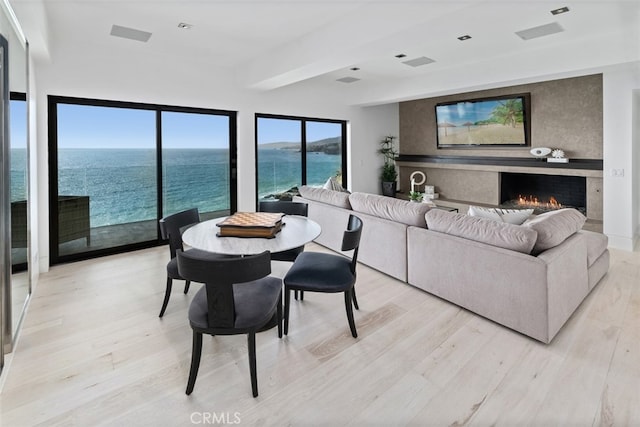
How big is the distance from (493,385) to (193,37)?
4.36m

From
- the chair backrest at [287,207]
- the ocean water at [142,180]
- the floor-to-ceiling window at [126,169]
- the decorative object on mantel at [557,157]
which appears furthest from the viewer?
the decorative object on mantel at [557,157]

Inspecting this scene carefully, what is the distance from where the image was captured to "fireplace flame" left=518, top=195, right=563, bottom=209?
19.2 feet

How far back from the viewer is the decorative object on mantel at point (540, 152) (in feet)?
18.0

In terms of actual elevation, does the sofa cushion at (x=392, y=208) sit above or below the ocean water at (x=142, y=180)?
below

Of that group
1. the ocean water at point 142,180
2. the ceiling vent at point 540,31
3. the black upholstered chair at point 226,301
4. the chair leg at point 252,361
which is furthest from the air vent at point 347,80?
the chair leg at point 252,361

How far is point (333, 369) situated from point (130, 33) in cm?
405

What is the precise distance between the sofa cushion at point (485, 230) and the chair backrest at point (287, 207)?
1.18m

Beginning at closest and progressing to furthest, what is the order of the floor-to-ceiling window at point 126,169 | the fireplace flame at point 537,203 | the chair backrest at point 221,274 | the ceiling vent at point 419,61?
1. the chair backrest at point 221,274
2. the floor-to-ceiling window at point 126,169
3. the ceiling vent at point 419,61
4. the fireplace flame at point 537,203

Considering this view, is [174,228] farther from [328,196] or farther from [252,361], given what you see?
[328,196]

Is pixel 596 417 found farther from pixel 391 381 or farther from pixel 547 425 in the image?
pixel 391 381

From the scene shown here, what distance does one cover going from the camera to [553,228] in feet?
8.26

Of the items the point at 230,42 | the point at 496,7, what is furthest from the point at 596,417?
the point at 230,42

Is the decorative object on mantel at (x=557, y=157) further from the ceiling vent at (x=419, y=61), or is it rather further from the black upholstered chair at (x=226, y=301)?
the black upholstered chair at (x=226, y=301)

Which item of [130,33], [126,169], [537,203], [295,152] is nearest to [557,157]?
[537,203]
